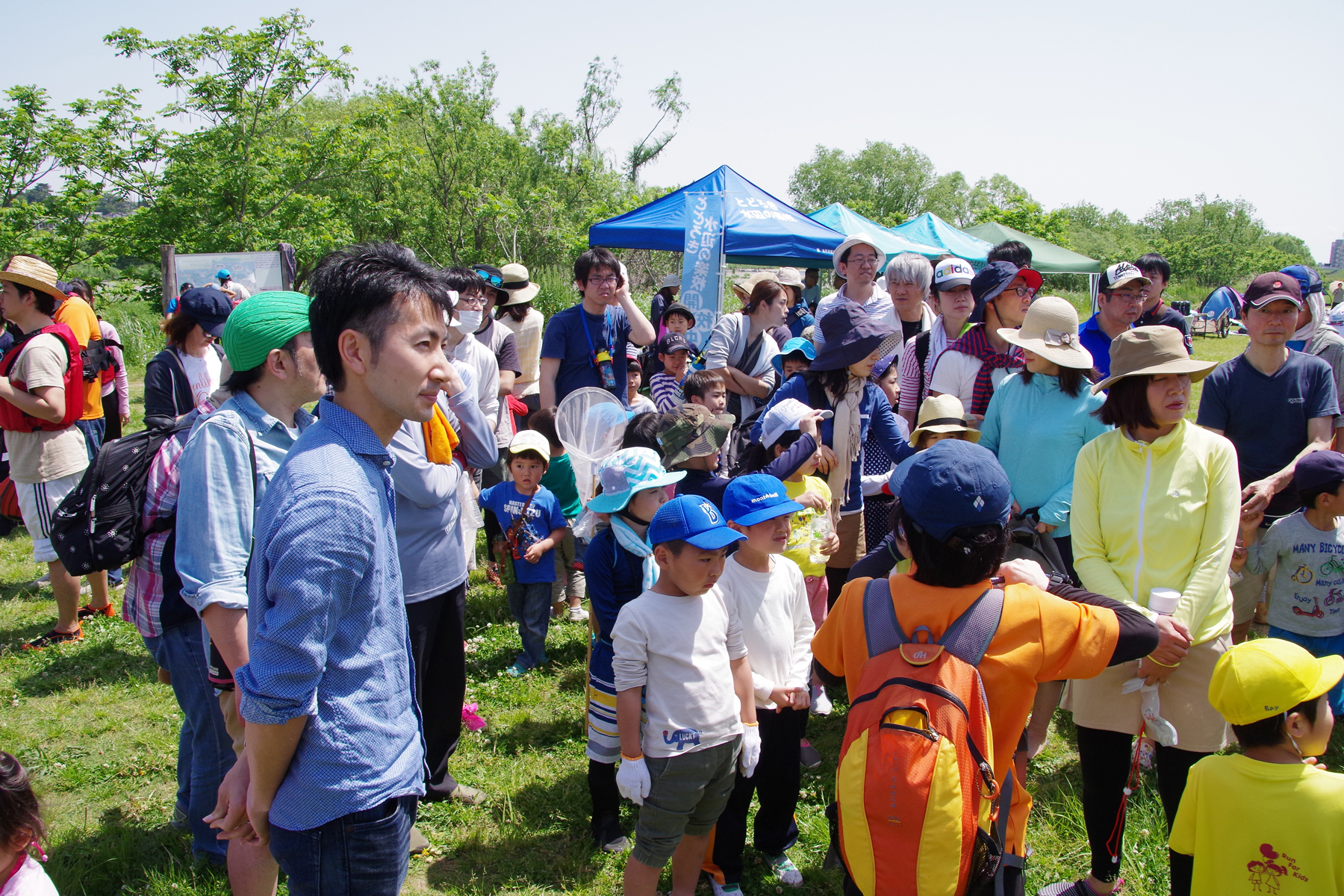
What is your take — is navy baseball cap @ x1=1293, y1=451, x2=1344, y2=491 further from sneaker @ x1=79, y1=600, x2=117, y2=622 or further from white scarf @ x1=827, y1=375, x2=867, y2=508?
sneaker @ x1=79, y1=600, x2=117, y2=622

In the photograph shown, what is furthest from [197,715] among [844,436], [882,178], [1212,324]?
[882,178]

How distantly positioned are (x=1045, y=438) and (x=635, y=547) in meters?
1.82

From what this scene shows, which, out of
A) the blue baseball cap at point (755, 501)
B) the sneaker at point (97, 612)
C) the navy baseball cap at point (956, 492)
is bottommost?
the sneaker at point (97, 612)

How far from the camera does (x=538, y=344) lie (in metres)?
7.05

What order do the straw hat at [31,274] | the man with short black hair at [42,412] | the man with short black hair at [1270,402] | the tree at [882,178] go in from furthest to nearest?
1. the tree at [882,178]
2. the man with short black hair at [42,412]
3. the straw hat at [31,274]
4. the man with short black hair at [1270,402]

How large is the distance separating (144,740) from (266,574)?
134 inches

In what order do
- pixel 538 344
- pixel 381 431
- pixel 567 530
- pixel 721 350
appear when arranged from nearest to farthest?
1. pixel 381 431
2. pixel 567 530
3. pixel 721 350
4. pixel 538 344

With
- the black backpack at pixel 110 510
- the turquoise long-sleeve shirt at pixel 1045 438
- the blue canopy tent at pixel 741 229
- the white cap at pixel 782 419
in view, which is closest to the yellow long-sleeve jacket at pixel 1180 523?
the turquoise long-sleeve shirt at pixel 1045 438

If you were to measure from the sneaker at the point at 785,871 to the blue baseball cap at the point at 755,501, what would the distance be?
4.38 feet

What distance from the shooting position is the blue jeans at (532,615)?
479 centimetres

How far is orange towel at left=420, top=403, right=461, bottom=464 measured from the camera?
2.88 metres

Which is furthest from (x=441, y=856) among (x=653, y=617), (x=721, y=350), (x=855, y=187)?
(x=855, y=187)

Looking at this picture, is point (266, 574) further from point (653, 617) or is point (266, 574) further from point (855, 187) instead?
point (855, 187)

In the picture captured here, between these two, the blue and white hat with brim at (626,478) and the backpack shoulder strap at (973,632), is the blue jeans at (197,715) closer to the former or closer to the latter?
the blue and white hat with brim at (626,478)
